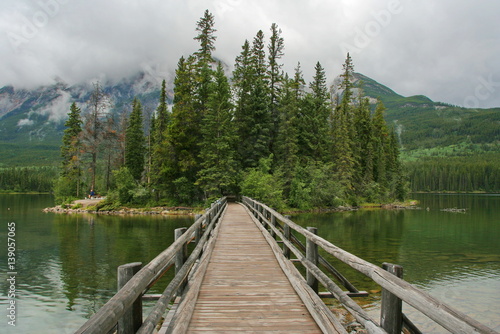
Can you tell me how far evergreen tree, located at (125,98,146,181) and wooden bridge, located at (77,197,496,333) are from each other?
47.3 meters

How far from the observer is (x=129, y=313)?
108 inches

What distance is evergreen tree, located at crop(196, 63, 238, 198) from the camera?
35375 mm

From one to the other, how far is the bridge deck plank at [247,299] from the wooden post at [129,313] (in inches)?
53.0

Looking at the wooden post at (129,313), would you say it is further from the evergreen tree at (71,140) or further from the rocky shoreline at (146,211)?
the evergreen tree at (71,140)

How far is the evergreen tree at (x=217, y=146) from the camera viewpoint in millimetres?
35375

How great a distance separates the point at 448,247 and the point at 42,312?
22.7 metres

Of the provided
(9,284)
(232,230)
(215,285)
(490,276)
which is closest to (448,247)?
(490,276)

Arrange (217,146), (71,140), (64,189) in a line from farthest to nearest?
(71,140) < (64,189) < (217,146)

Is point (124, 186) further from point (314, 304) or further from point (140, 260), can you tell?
point (314, 304)

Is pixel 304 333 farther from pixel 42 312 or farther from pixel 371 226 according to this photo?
pixel 371 226

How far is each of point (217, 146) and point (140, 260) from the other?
67.8 ft

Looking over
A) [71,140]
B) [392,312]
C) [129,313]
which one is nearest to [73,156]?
[71,140]

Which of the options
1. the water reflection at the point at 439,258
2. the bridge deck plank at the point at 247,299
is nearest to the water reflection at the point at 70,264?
the bridge deck plank at the point at 247,299

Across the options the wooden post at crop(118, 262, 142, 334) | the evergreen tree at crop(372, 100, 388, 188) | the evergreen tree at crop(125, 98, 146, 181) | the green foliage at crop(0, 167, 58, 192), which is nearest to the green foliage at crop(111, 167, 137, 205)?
the evergreen tree at crop(125, 98, 146, 181)
